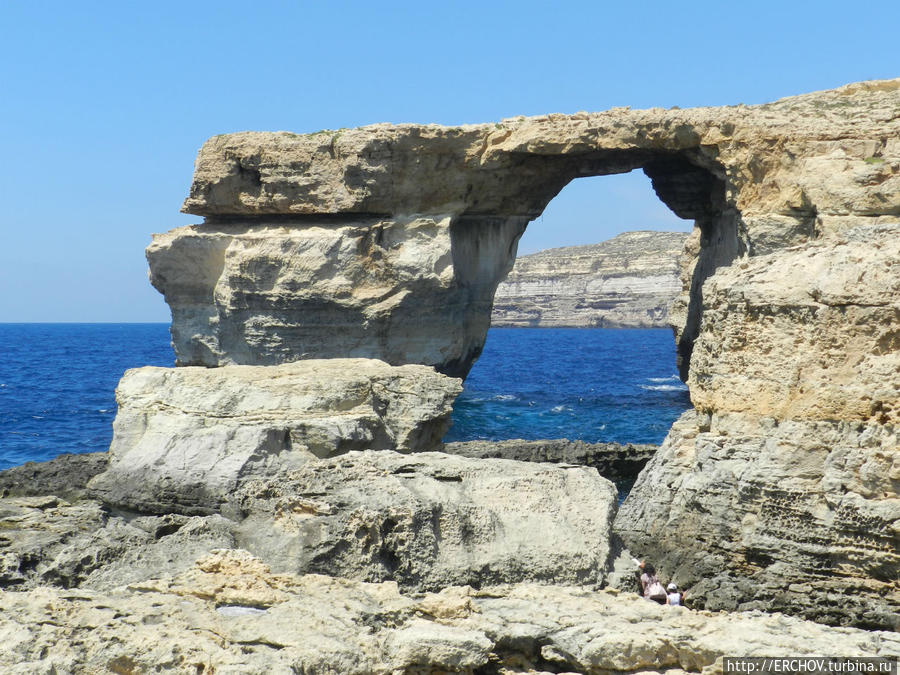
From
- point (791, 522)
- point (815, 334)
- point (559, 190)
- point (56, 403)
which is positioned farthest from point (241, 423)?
point (56, 403)

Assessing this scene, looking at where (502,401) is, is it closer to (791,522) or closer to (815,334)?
(815,334)

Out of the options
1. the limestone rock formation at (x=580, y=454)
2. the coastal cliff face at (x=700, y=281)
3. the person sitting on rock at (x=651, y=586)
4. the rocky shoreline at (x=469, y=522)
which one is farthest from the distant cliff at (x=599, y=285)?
the person sitting on rock at (x=651, y=586)

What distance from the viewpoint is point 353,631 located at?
21.4ft

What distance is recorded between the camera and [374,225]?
29.3 metres

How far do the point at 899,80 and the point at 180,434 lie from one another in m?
20.0

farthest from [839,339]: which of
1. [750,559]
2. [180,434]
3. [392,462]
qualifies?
[180,434]

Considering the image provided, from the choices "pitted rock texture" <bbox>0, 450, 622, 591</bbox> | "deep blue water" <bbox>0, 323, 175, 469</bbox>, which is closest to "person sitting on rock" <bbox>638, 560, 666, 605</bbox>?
"pitted rock texture" <bbox>0, 450, 622, 591</bbox>

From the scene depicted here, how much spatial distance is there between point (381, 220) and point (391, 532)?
72.1 feet

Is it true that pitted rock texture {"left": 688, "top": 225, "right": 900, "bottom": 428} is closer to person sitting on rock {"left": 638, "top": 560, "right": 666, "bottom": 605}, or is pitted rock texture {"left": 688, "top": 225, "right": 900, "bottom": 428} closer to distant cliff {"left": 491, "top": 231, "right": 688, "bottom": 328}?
person sitting on rock {"left": 638, "top": 560, "right": 666, "bottom": 605}

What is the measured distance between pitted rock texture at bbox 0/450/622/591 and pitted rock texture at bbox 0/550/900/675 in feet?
2.23

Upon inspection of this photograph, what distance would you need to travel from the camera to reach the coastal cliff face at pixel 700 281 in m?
8.91

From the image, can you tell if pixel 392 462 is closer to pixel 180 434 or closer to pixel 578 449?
pixel 180 434

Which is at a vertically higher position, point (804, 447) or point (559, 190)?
point (559, 190)

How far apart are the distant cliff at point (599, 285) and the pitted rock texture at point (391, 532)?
84.2 meters
